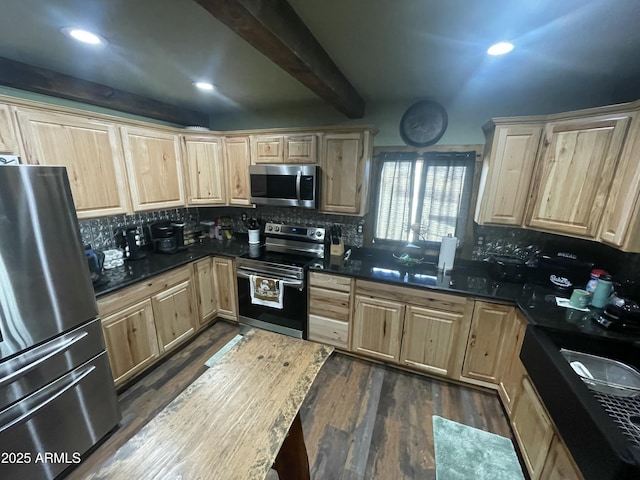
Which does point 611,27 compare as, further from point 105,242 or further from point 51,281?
point 105,242

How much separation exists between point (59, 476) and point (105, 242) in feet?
5.83

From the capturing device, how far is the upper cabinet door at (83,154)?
166 cm

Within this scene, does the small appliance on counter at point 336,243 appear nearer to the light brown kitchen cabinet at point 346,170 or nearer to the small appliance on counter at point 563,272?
the light brown kitchen cabinet at point 346,170

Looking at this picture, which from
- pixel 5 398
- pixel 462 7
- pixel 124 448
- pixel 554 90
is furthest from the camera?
pixel 554 90

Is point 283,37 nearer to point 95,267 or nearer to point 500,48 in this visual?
point 500,48

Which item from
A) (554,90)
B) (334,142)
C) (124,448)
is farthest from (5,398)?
(554,90)

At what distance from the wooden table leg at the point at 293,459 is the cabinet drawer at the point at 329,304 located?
1.24 meters

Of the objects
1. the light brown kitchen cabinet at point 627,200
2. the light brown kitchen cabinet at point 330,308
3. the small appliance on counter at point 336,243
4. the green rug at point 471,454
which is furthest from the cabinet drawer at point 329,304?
the light brown kitchen cabinet at point 627,200

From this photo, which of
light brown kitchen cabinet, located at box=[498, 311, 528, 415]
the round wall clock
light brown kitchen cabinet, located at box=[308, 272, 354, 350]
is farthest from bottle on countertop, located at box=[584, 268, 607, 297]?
light brown kitchen cabinet, located at box=[308, 272, 354, 350]

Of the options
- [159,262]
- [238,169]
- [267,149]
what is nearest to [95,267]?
[159,262]

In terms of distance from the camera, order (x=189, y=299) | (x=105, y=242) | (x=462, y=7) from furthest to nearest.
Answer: (x=189, y=299) → (x=105, y=242) → (x=462, y=7)

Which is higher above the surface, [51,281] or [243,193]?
[243,193]

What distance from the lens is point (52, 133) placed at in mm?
1727

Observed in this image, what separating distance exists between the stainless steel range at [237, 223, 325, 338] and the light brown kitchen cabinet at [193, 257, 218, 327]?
0.36 meters
